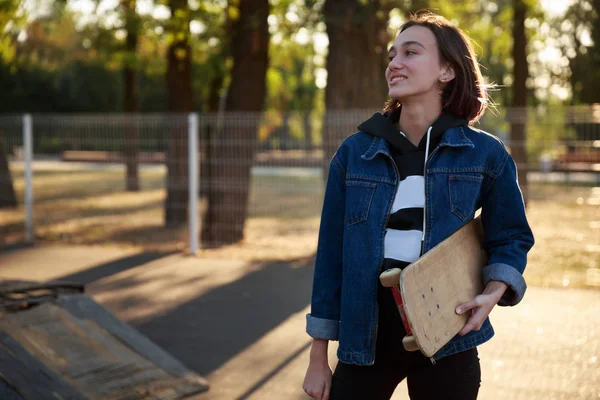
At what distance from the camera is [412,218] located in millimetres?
2408

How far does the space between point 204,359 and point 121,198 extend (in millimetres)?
9954

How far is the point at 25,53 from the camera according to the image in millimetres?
25234

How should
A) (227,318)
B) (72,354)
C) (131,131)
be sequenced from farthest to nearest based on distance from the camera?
(131,131)
(227,318)
(72,354)

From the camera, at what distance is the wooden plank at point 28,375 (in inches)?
167

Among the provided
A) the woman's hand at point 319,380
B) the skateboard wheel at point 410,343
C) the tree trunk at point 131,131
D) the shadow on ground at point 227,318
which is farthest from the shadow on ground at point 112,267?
the skateboard wheel at point 410,343

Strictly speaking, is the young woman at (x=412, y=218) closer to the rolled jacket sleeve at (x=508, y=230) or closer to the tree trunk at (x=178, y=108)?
the rolled jacket sleeve at (x=508, y=230)

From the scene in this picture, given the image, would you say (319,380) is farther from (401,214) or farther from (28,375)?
(28,375)

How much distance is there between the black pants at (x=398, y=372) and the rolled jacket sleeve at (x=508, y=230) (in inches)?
9.4

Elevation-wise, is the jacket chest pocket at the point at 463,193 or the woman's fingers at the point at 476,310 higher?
the jacket chest pocket at the point at 463,193

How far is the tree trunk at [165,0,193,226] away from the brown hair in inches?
353

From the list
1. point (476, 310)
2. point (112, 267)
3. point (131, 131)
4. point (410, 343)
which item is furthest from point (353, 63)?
point (410, 343)

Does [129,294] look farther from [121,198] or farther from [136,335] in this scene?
[121,198]

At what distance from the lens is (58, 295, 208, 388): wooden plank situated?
5.20 m

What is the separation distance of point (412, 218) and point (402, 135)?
259mm
